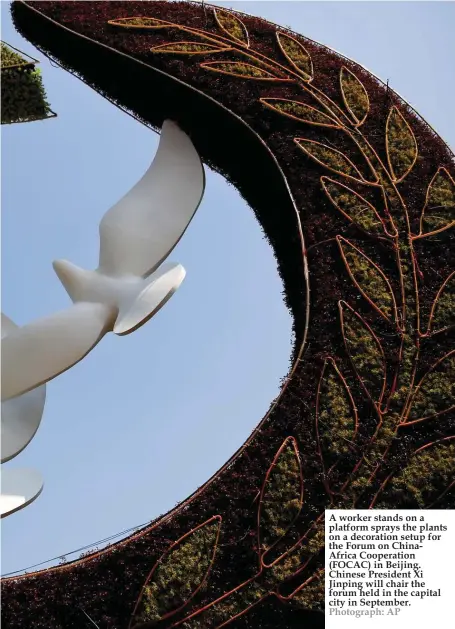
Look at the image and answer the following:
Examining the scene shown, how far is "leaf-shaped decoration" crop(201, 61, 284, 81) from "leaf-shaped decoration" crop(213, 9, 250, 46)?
34 centimetres

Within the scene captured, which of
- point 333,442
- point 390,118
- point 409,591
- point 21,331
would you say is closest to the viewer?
point 409,591

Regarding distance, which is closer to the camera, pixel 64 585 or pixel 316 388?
pixel 64 585

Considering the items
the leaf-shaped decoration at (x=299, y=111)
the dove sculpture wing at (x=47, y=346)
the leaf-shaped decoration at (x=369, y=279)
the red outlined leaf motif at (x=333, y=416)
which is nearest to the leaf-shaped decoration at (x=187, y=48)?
the leaf-shaped decoration at (x=299, y=111)

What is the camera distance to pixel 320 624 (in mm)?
6801

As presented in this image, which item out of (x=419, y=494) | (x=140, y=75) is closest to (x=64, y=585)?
(x=419, y=494)

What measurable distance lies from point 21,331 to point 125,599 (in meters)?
2.74

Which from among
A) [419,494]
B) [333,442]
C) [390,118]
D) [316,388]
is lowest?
[419,494]

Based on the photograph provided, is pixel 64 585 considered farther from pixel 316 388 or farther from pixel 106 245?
pixel 106 245

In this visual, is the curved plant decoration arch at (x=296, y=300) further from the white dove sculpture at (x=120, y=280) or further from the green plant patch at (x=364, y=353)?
the white dove sculpture at (x=120, y=280)

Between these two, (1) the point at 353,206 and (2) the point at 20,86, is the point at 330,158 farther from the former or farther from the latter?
(2) the point at 20,86

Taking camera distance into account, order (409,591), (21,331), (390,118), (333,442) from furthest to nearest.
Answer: (390,118), (21,331), (333,442), (409,591)

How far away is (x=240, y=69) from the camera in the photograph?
8.90 m

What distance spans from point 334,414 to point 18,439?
3.19 m

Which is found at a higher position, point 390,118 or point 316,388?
point 390,118
